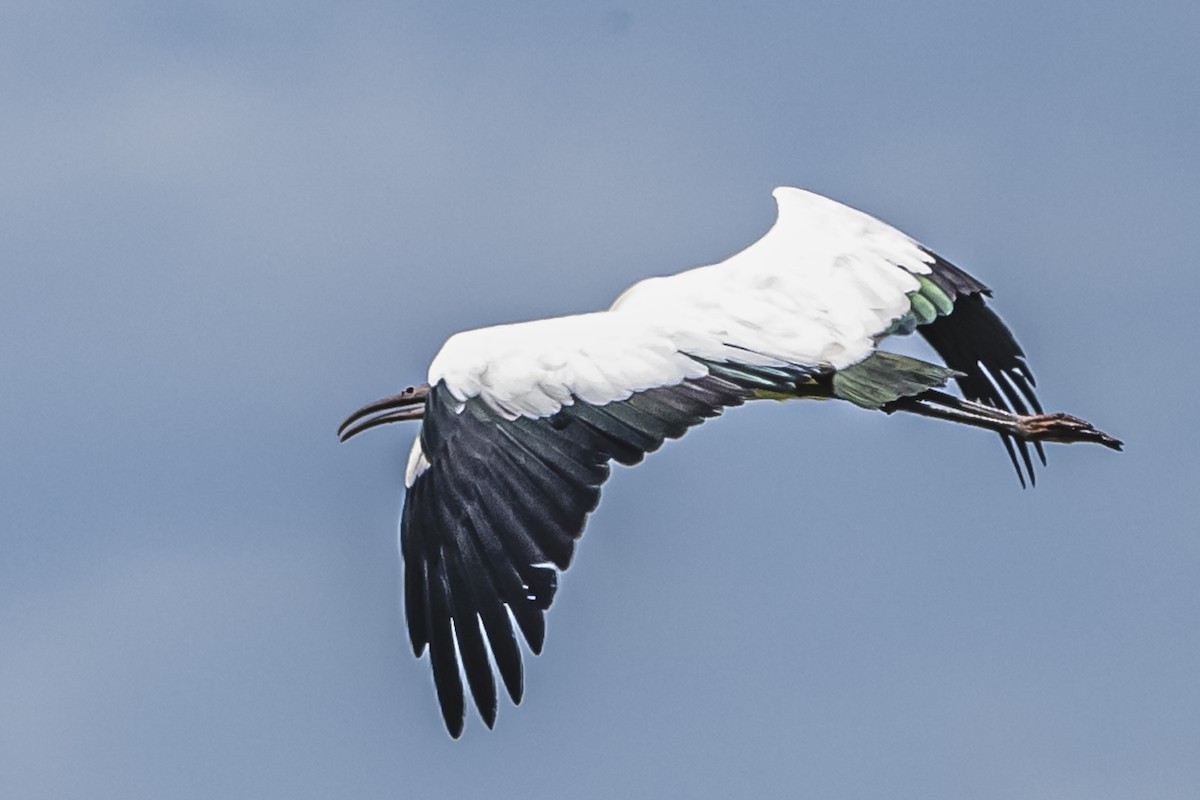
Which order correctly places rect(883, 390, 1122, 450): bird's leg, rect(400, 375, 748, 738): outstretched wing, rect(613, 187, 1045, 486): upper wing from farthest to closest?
rect(883, 390, 1122, 450): bird's leg, rect(613, 187, 1045, 486): upper wing, rect(400, 375, 748, 738): outstretched wing

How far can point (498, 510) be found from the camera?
1398cm

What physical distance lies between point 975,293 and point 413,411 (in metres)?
3.39

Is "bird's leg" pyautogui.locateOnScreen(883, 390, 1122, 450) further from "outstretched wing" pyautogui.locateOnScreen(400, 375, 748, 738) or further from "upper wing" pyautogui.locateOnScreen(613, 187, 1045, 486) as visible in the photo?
"outstretched wing" pyautogui.locateOnScreen(400, 375, 748, 738)

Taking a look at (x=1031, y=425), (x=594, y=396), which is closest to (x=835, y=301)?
(x=1031, y=425)

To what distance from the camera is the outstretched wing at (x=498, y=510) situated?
1368 centimetres

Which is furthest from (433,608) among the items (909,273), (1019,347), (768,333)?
(1019,347)

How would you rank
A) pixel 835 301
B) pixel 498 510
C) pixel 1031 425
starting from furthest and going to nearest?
pixel 1031 425
pixel 835 301
pixel 498 510

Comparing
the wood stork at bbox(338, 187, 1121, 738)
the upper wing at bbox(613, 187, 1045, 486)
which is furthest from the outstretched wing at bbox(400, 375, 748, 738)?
the upper wing at bbox(613, 187, 1045, 486)

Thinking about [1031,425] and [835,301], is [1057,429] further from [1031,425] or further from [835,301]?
[835,301]

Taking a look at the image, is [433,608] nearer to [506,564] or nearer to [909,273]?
[506,564]

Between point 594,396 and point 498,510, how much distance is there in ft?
2.69

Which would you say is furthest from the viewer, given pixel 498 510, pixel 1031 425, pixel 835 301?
pixel 1031 425

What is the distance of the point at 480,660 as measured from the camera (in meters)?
13.7

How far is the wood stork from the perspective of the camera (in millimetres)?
13758
